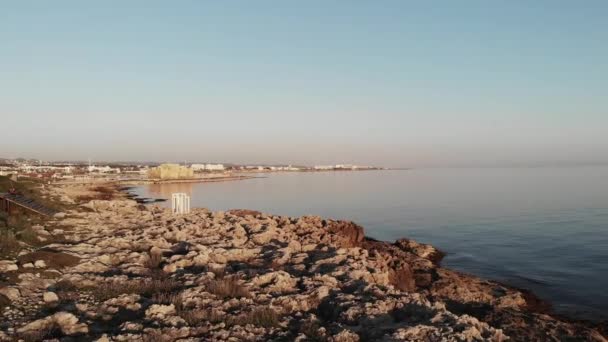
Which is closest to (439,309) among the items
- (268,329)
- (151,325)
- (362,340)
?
(362,340)

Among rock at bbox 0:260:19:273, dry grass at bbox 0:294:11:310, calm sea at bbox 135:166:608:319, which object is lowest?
calm sea at bbox 135:166:608:319

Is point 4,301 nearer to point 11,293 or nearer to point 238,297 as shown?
point 11,293

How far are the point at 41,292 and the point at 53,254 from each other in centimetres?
311

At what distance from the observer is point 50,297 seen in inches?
310

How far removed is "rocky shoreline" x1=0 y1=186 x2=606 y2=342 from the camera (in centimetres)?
684

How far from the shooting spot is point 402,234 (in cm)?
2994

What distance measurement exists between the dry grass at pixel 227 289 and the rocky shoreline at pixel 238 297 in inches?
1.0

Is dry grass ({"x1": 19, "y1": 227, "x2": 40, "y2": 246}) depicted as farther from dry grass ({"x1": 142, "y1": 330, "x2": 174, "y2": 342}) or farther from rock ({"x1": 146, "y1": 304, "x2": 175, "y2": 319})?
dry grass ({"x1": 142, "y1": 330, "x2": 174, "y2": 342})

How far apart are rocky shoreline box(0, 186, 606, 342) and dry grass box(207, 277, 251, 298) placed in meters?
0.02

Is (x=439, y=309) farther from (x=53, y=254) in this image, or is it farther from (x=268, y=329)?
(x=53, y=254)

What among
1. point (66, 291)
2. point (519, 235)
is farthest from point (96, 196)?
point (66, 291)

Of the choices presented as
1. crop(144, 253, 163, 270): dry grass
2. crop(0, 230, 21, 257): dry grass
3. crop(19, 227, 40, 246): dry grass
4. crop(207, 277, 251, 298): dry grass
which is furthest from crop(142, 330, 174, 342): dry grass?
crop(19, 227, 40, 246): dry grass

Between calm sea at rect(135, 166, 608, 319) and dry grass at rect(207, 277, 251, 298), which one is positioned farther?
calm sea at rect(135, 166, 608, 319)

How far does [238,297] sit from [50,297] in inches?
134
